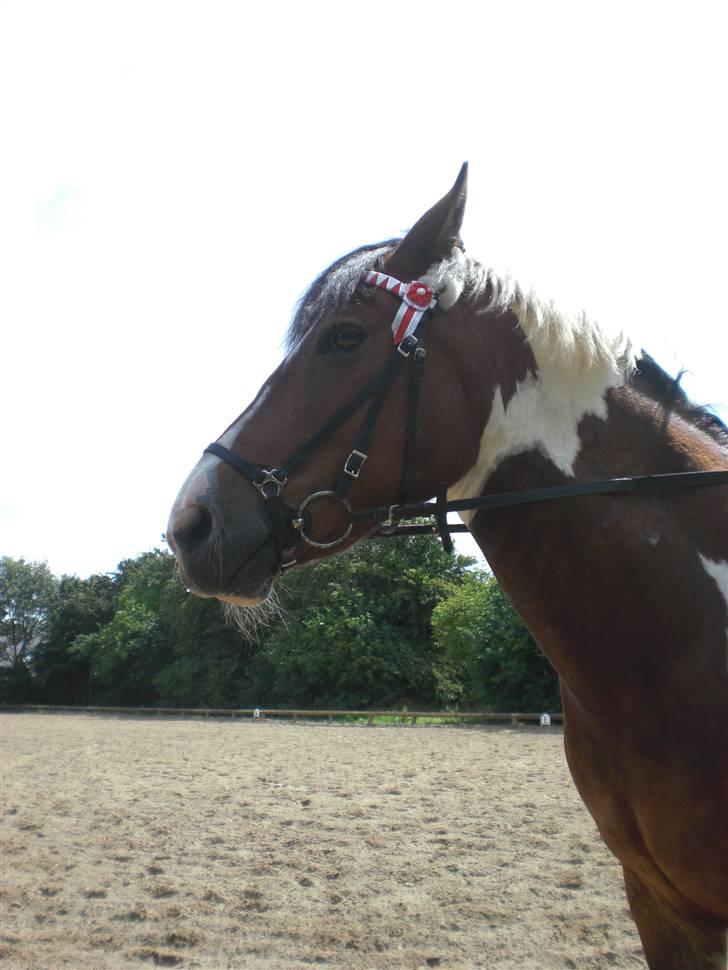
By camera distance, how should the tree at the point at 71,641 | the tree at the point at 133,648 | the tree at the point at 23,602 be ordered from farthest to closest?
1. the tree at the point at 23,602
2. the tree at the point at 71,641
3. the tree at the point at 133,648

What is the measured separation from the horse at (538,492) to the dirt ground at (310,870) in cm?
331

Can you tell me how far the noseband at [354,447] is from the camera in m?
2.03

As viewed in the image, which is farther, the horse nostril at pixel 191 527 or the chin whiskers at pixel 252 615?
the chin whiskers at pixel 252 615

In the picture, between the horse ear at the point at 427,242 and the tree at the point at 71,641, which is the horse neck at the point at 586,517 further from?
the tree at the point at 71,641

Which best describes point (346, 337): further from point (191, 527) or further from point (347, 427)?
point (191, 527)

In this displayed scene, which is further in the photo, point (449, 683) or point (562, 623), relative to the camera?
point (449, 683)

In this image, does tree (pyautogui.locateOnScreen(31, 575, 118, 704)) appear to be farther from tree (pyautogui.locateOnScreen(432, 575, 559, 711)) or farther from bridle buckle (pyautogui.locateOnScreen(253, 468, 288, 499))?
bridle buckle (pyautogui.locateOnScreen(253, 468, 288, 499))

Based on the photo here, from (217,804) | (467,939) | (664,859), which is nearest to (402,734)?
(217,804)

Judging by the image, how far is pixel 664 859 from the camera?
1934 millimetres

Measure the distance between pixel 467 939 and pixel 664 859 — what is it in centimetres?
359

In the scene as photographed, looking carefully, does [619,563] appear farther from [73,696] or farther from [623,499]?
[73,696]

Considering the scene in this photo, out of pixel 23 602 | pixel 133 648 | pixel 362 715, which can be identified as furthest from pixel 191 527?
pixel 23 602

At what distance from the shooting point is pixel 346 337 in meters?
2.15

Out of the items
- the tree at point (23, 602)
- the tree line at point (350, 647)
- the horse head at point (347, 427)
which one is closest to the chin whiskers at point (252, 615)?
the horse head at point (347, 427)
